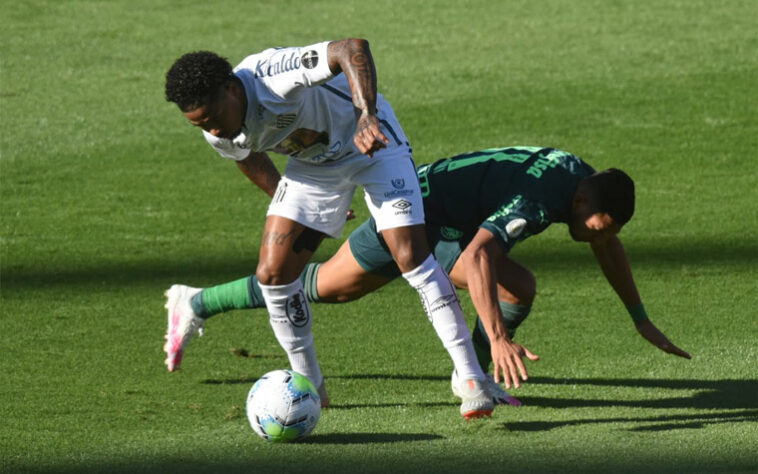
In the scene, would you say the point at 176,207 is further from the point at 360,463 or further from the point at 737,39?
the point at 737,39

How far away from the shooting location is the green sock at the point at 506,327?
20.1ft

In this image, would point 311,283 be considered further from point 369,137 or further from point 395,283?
point 395,283

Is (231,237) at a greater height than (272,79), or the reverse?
(272,79)

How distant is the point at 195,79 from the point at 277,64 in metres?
0.45

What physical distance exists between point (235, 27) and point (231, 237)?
6520 mm

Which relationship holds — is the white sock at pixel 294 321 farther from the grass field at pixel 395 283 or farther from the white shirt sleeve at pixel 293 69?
the white shirt sleeve at pixel 293 69

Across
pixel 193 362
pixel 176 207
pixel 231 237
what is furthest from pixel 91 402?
pixel 176 207

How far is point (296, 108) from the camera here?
18.6 ft

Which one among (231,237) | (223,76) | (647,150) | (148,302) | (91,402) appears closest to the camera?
(223,76)

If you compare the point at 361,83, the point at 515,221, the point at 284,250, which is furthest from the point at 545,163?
the point at 284,250

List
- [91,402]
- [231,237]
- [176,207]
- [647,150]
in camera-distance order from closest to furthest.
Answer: [91,402] → [231,237] → [176,207] → [647,150]

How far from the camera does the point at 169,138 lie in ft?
41.2

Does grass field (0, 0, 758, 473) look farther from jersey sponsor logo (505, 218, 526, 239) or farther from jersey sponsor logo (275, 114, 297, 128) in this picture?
jersey sponsor logo (275, 114, 297, 128)

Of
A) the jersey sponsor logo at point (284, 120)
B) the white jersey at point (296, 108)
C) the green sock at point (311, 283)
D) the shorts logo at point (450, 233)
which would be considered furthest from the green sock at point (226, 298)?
the jersey sponsor logo at point (284, 120)
